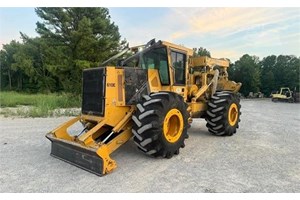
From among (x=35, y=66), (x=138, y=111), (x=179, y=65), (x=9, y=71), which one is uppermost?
(x=35, y=66)

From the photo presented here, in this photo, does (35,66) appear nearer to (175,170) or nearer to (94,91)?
(94,91)

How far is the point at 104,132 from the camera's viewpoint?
16.9ft

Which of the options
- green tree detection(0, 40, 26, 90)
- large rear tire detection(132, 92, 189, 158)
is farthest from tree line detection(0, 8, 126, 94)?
large rear tire detection(132, 92, 189, 158)

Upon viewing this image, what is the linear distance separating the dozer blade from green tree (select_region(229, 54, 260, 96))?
38310 millimetres

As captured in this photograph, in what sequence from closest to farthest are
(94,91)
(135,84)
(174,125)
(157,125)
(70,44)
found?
1. (157,125)
2. (94,91)
3. (174,125)
4. (135,84)
5. (70,44)

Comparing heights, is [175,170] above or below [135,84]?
below

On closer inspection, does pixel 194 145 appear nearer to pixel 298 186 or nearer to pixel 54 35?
pixel 298 186

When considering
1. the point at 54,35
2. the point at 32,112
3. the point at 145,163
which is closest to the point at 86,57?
the point at 54,35

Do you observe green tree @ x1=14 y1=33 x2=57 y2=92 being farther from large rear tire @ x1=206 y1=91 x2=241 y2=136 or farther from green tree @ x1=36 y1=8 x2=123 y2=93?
large rear tire @ x1=206 y1=91 x2=241 y2=136

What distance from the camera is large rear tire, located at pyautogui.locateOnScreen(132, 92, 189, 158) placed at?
4293mm

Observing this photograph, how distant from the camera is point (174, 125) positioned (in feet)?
16.3

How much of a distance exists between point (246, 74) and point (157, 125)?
125 ft

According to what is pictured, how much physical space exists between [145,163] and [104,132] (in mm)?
1231

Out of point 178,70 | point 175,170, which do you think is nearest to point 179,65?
point 178,70
